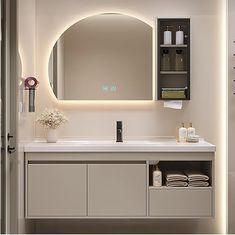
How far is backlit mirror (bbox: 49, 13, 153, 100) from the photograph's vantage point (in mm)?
3957

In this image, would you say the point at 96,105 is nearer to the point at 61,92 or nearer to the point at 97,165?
the point at 61,92

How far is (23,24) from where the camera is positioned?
3439mm

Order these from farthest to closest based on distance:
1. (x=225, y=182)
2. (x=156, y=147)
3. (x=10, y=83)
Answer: (x=225, y=182) < (x=156, y=147) < (x=10, y=83)

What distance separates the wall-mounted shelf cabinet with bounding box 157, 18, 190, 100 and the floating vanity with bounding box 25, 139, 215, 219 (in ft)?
2.16

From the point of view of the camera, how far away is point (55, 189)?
341 centimetres

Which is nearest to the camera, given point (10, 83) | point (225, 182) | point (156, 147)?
point (10, 83)

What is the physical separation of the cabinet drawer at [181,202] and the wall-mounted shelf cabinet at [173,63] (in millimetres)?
922

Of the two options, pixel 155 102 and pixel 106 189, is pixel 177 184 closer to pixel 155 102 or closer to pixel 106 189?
pixel 106 189

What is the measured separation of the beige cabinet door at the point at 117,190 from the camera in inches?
134

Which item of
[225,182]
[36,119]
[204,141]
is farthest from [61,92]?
[225,182]

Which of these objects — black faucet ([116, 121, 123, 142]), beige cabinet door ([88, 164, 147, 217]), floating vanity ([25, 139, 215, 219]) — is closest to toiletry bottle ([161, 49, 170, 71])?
black faucet ([116, 121, 123, 142])

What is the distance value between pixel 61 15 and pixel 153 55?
997mm

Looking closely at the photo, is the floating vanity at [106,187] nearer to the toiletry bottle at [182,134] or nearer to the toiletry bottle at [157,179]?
the toiletry bottle at [157,179]

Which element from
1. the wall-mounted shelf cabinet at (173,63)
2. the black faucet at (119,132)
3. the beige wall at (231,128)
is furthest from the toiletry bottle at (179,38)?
the black faucet at (119,132)
